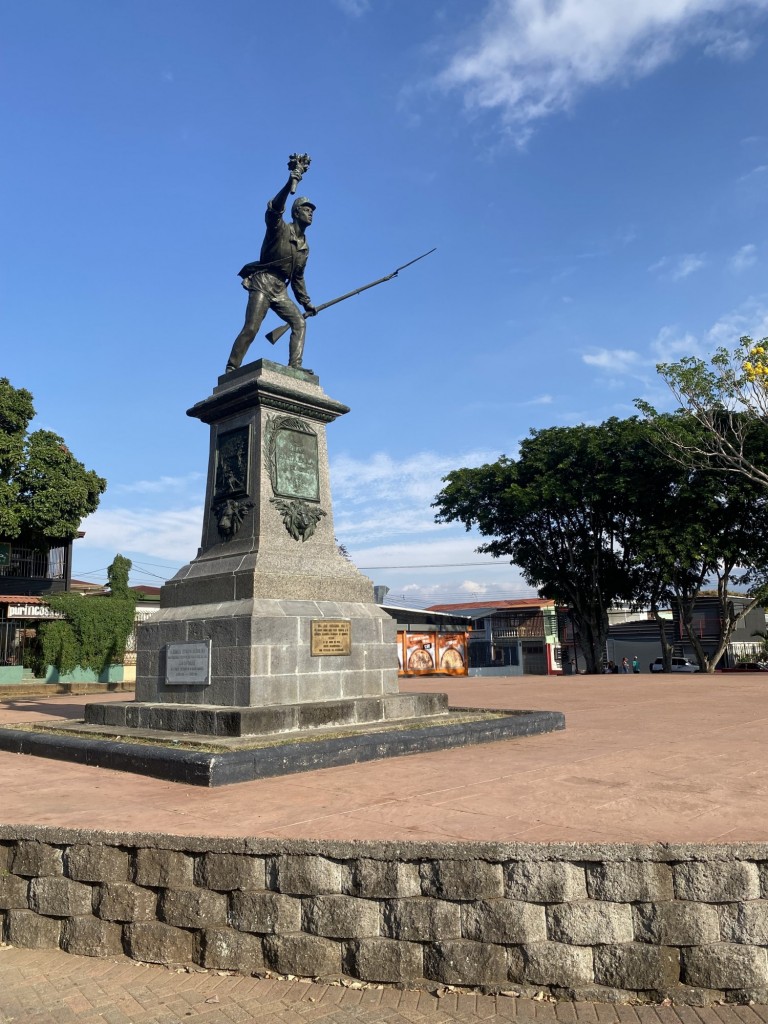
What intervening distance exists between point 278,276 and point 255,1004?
9334 mm

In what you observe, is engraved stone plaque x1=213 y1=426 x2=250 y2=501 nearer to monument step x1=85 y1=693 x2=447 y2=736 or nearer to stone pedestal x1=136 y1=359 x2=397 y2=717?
stone pedestal x1=136 y1=359 x2=397 y2=717

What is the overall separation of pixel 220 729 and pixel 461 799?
3116mm

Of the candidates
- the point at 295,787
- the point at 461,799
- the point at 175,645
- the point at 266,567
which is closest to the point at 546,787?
the point at 461,799

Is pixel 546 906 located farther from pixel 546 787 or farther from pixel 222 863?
pixel 546 787

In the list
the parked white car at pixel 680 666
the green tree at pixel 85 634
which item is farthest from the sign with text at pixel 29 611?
the parked white car at pixel 680 666

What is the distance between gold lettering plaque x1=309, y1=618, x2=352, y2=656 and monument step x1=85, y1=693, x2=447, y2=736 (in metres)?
0.57

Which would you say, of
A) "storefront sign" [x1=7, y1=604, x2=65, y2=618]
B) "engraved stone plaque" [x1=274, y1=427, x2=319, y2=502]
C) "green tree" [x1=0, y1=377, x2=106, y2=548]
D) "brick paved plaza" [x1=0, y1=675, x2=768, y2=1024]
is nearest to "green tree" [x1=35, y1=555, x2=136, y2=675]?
"storefront sign" [x1=7, y1=604, x2=65, y2=618]

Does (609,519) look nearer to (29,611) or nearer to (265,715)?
(29,611)

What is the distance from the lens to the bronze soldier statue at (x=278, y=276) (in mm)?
10766

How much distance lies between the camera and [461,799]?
204 inches

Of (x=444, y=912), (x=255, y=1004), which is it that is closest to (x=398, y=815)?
(x=444, y=912)

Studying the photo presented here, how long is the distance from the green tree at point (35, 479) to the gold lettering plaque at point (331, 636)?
2092 cm

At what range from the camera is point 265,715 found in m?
7.51

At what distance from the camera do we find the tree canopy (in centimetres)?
2709
